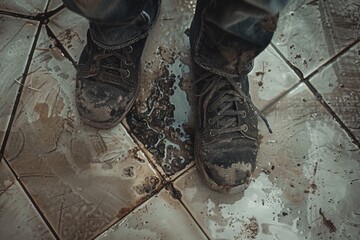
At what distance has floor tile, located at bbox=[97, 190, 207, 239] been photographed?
89cm

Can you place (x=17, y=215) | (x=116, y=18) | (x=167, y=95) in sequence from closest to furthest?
(x=116, y=18) → (x=17, y=215) → (x=167, y=95)

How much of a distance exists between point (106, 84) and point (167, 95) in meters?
0.14

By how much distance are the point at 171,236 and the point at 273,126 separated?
0.30 meters

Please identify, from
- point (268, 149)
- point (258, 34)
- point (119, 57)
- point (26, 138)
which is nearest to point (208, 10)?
point (258, 34)

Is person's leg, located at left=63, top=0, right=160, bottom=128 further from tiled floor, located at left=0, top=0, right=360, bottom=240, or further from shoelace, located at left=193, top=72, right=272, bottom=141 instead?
shoelace, located at left=193, top=72, right=272, bottom=141

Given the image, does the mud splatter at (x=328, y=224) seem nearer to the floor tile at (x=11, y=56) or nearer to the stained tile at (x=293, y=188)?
the stained tile at (x=293, y=188)

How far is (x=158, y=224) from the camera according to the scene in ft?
2.93

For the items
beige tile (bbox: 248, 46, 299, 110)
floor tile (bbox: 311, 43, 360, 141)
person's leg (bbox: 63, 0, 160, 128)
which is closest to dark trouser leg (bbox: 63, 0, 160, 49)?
person's leg (bbox: 63, 0, 160, 128)

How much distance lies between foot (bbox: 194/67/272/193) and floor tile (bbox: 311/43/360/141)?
197 millimetres

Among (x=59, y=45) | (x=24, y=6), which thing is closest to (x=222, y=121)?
(x=59, y=45)

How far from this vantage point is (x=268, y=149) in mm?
960

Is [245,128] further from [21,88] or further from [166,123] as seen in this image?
[21,88]

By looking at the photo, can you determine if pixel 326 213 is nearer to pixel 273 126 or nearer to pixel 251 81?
pixel 273 126

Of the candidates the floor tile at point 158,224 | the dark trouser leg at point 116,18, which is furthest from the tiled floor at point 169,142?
the dark trouser leg at point 116,18
